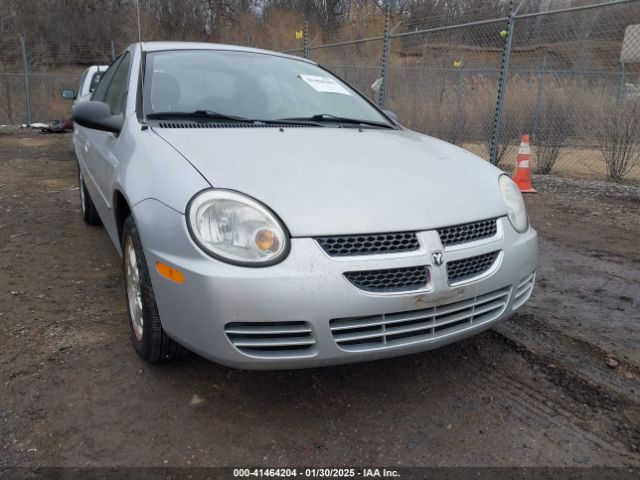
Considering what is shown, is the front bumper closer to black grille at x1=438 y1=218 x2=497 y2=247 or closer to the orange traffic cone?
black grille at x1=438 y1=218 x2=497 y2=247

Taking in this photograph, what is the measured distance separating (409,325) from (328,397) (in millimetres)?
547

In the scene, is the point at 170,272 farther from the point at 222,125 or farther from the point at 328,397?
the point at 222,125

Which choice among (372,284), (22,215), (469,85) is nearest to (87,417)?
(372,284)

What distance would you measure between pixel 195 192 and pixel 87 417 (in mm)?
1007

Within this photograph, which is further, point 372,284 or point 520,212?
point 520,212

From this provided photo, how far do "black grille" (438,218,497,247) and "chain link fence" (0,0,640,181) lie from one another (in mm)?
4586

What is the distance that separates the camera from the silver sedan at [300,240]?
5.69 feet

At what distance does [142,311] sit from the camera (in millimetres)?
2178

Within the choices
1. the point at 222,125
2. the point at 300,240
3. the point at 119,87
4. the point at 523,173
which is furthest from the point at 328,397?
the point at 523,173

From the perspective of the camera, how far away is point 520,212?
239 centimetres

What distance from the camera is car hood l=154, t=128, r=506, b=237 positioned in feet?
6.07

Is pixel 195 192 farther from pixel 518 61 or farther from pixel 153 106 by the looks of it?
pixel 518 61

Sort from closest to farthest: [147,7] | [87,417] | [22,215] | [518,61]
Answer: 1. [87,417]
2. [22,215]
3. [518,61]
4. [147,7]

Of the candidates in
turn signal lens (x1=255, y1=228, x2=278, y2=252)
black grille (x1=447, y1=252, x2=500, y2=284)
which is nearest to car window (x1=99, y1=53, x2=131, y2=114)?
turn signal lens (x1=255, y1=228, x2=278, y2=252)
